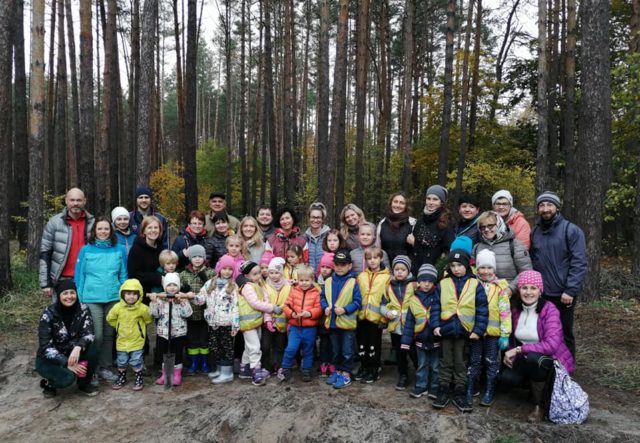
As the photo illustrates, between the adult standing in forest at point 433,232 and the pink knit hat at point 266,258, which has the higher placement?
the adult standing in forest at point 433,232

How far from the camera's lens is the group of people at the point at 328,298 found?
14.9 feet

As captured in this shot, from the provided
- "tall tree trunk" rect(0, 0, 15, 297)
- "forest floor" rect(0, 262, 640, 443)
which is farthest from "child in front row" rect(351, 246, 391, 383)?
"tall tree trunk" rect(0, 0, 15, 297)

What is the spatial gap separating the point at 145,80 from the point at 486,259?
28.5ft

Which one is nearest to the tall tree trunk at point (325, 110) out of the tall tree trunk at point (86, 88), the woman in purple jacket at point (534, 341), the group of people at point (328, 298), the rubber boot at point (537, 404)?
the tall tree trunk at point (86, 88)

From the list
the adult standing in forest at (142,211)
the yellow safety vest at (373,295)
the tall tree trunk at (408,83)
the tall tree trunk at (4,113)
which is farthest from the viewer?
the tall tree trunk at (408,83)

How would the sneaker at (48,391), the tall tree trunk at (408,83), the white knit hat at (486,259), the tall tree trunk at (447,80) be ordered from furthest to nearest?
the tall tree trunk at (408,83), the tall tree trunk at (447,80), the sneaker at (48,391), the white knit hat at (486,259)

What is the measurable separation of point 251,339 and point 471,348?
2.53 meters

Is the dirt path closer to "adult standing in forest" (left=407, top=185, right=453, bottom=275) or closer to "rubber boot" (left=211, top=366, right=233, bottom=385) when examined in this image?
"rubber boot" (left=211, top=366, right=233, bottom=385)

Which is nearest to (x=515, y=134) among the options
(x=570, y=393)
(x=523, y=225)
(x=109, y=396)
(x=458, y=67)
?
(x=458, y=67)

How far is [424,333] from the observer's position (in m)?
4.70

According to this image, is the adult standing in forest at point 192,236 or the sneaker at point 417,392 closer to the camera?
the sneaker at point 417,392

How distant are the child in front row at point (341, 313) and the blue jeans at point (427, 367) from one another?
819mm

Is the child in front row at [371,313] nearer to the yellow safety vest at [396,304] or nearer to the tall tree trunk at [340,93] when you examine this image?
the yellow safety vest at [396,304]

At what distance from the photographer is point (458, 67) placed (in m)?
21.9
